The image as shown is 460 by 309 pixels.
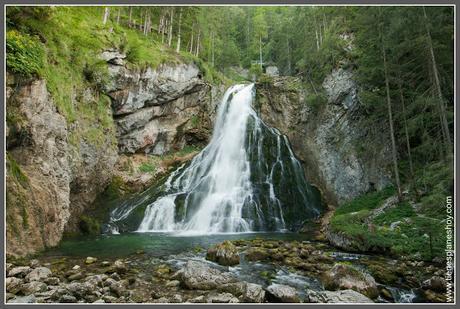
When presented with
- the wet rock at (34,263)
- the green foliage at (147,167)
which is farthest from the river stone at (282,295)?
the green foliage at (147,167)

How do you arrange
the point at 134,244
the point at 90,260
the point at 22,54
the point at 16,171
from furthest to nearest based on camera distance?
the point at 134,244 < the point at 22,54 < the point at 16,171 < the point at 90,260

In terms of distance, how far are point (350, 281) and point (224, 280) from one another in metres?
2.26

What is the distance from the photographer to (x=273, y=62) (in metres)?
24.5

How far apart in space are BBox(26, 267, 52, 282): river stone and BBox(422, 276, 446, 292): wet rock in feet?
23.2

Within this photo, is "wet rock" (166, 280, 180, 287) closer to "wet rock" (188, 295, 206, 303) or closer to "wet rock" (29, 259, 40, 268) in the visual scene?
"wet rock" (188, 295, 206, 303)

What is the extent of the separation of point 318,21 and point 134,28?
16.6 metres

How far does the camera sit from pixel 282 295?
4996 millimetres

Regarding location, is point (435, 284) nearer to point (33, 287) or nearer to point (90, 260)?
point (33, 287)

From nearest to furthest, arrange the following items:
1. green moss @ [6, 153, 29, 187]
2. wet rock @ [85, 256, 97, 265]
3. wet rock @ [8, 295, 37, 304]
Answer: wet rock @ [8, 295, 37, 304] < wet rock @ [85, 256, 97, 265] < green moss @ [6, 153, 29, 187]

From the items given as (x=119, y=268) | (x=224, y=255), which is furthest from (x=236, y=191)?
(x=119, y=268)

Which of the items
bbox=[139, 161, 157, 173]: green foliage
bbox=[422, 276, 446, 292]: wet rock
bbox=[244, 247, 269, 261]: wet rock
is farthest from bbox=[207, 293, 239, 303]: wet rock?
bbox=[139, 161, 157, 173]: green foliage

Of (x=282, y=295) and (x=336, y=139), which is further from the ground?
(x=336, y=139)

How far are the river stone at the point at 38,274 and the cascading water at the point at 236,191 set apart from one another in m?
6.76

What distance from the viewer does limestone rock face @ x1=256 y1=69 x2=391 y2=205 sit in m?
14.8
